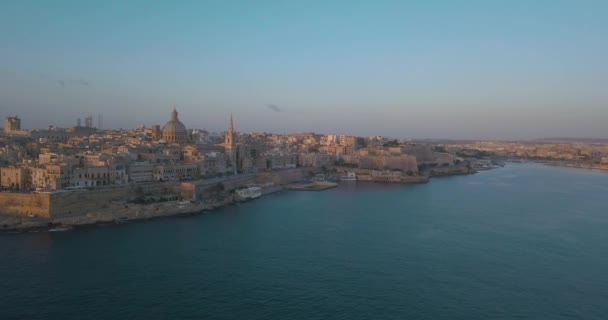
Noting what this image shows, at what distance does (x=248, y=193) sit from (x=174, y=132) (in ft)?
23.2

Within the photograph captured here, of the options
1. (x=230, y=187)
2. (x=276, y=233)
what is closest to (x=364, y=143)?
(x=230, y=187)

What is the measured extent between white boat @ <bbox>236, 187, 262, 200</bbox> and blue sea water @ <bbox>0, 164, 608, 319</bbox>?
2489 millimetres

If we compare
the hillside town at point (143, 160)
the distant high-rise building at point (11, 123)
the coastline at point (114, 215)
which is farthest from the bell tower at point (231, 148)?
the distant high-rise building at point (11, 123)

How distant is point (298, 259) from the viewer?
332 inches

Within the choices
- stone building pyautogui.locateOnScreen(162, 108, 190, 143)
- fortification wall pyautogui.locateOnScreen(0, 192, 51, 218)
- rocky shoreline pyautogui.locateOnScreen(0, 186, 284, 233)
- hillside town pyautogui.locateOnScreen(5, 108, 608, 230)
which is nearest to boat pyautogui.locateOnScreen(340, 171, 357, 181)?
hillside town pyautogui.locateOnScreen(5, 108, 608, 230)

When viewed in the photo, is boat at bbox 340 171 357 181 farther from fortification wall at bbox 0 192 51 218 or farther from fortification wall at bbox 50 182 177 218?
fortification wall at bbox 0 192 51 218

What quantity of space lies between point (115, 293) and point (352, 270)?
352 centimetres

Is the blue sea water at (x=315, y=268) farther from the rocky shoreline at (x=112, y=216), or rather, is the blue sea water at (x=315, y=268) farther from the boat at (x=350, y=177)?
the boat at (x=350, y=177)

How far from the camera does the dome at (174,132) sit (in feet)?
70.5

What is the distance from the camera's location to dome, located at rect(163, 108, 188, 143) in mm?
21484

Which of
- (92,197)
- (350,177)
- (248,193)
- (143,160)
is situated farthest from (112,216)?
(350,177)

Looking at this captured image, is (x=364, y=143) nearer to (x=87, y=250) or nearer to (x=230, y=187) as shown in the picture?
(x=230, y=187)

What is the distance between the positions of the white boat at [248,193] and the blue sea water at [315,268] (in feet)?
8.17

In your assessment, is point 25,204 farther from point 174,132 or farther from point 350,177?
point 350,177
